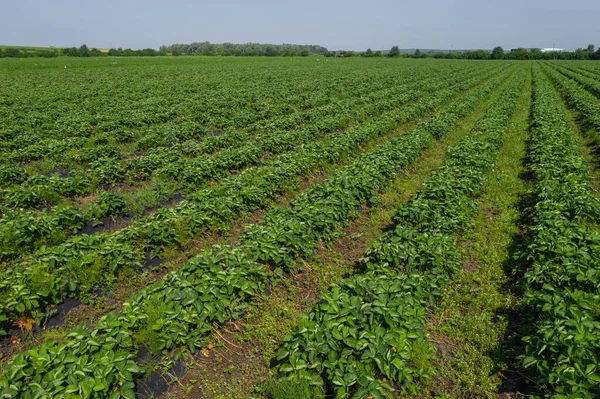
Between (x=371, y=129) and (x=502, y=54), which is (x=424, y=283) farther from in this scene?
(x=502, y=54)

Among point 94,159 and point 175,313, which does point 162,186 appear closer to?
point 94,159

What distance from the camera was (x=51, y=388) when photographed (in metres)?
3.48

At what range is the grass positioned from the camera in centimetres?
434

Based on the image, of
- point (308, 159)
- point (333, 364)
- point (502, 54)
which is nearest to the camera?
point (333, 364)

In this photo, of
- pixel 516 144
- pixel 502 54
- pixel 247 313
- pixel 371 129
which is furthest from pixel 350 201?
pixel 502 54

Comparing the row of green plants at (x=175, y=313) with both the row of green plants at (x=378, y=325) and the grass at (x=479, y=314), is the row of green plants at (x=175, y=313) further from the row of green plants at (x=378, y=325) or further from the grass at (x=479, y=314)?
the grass at (x=479, y=314)

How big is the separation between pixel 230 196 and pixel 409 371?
546cm

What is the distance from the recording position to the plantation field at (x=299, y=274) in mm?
3992

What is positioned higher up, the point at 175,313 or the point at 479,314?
the point at 175,313

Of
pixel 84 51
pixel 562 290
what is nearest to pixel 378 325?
pixel 562 290

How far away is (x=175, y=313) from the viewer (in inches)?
178

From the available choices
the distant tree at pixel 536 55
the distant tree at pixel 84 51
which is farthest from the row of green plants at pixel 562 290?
the distant tree at pixel 536 55

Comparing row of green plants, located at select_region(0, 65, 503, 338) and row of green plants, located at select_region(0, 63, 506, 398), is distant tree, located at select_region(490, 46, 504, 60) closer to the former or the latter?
row of green plants, located at select_region(0, 65, 503, 338)

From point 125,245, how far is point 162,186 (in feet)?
11.1
